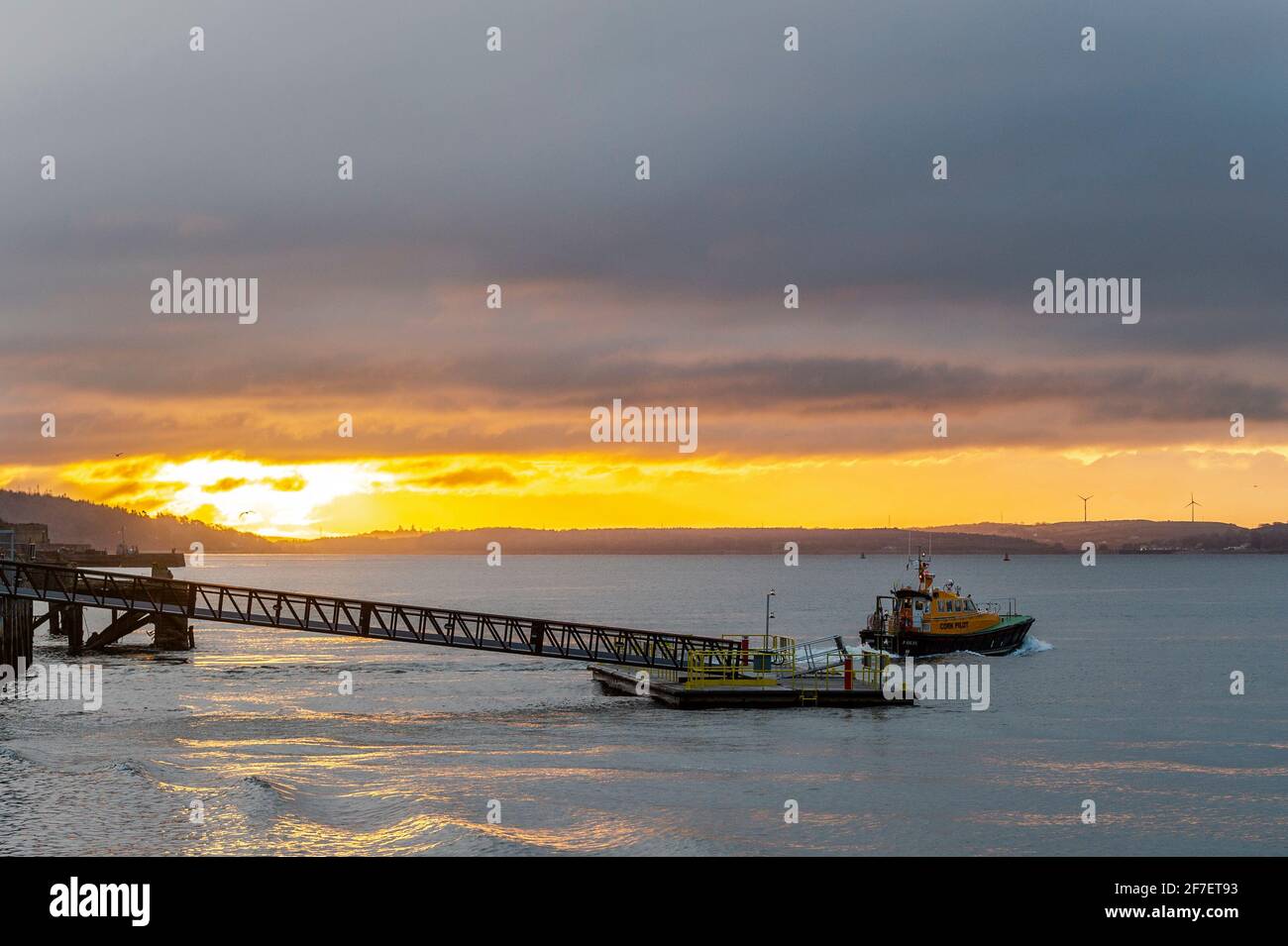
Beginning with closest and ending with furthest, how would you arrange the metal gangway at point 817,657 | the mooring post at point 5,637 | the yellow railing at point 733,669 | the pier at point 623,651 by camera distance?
the pier at point 623,651 < the yellow railing at point 733,669 < the metal gangway at point 817,657 < the mooring post at point 5,637

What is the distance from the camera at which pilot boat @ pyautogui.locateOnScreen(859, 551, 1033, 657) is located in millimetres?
88375

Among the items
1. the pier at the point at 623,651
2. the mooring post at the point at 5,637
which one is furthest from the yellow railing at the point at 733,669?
the mooring post at the point at 5,637

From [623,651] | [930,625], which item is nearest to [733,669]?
[623,651]

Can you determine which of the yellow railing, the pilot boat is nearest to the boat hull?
the pilot boat

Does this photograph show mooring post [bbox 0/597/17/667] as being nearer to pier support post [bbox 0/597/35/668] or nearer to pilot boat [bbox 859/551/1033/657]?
pier support post [bbox 0/597/35/668]

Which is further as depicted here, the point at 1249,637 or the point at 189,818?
the point at 1249,637

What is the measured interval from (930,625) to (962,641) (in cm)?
325

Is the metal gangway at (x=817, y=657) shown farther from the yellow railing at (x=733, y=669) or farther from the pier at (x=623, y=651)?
the yellow railing at (x=733, y=669)

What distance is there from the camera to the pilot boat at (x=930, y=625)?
290 feet

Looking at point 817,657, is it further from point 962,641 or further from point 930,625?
point 962,641

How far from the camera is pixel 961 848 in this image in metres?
34.1
